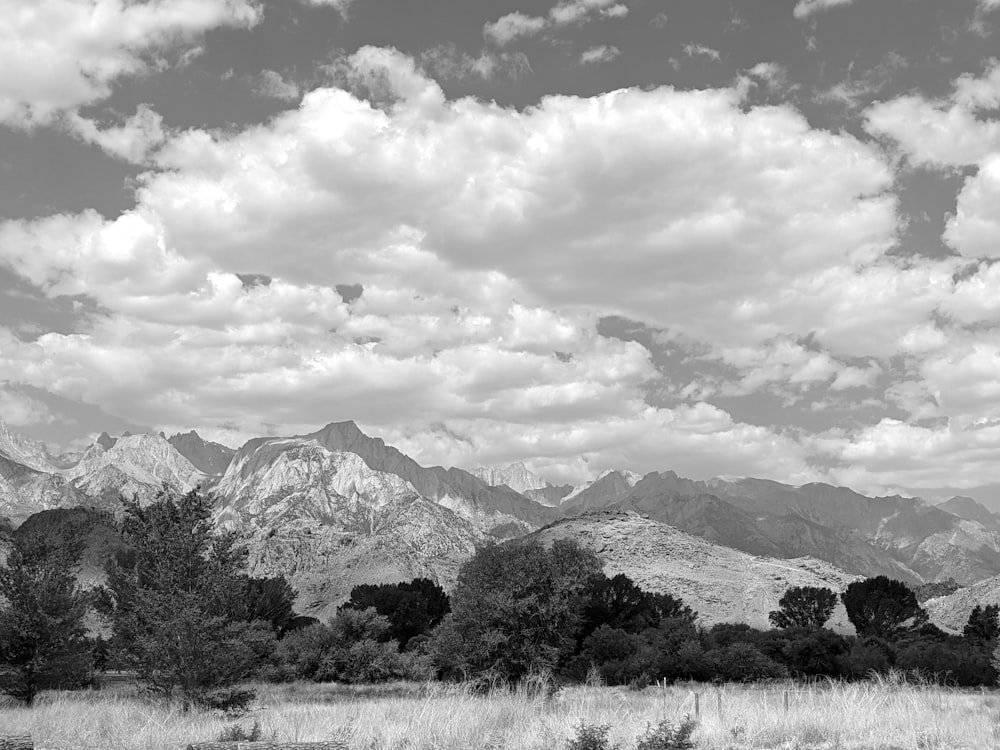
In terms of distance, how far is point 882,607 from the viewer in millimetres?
72250

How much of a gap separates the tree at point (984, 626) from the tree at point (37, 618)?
201ft

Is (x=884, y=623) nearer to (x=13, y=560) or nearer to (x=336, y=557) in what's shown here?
(x=13, y=560)

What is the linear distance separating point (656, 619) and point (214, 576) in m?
50.7

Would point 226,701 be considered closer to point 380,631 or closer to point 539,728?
point 539,728

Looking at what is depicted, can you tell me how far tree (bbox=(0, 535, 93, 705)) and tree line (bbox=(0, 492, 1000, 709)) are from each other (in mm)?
47

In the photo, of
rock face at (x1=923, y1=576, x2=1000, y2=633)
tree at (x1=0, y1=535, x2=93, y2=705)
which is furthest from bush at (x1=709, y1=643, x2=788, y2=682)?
rock face at (x1=923, y1=576, x2=1000, y2=633)

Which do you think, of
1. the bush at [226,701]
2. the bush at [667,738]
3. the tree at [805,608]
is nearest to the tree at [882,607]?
the tree at [805,608]

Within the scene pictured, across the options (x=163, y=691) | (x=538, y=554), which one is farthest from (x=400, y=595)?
(x=163, y=691)

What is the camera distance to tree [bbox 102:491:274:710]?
20.8 metres

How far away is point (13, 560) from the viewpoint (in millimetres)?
27688

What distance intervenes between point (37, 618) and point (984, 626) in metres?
69.1

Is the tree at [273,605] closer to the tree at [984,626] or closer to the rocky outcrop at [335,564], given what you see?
the rocky outcrop at [335,564]

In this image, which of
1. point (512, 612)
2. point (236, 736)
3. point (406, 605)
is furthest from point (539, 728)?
point (406, 605)

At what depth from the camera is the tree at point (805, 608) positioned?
77000 millimetres
